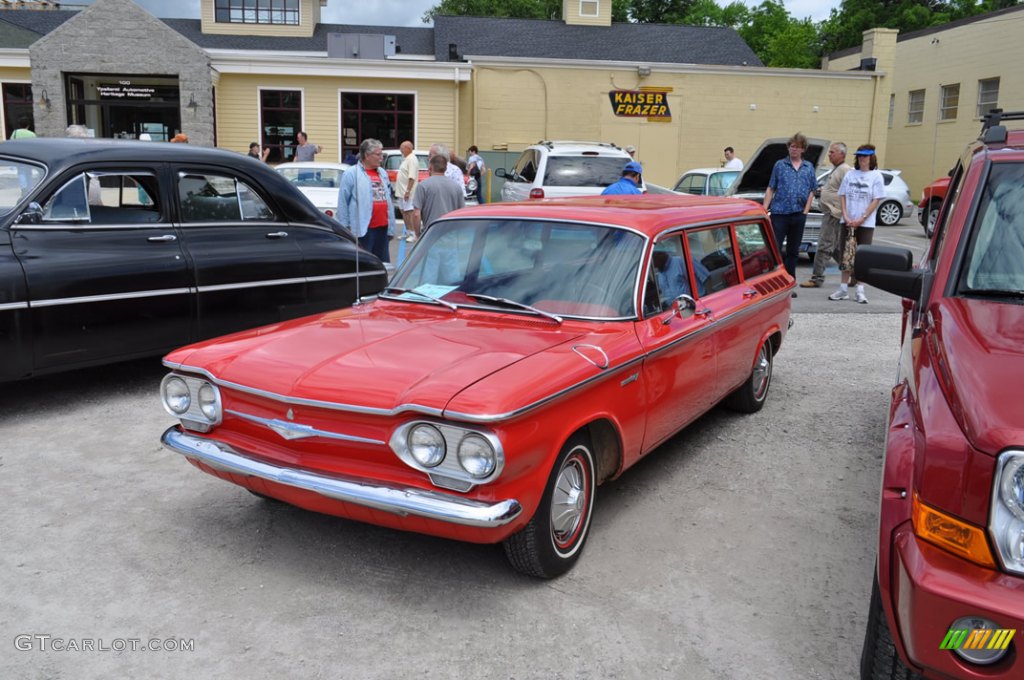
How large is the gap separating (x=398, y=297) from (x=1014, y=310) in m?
2.92

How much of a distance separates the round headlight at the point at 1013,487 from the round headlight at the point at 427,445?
1.81 m

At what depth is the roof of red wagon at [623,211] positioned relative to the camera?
4582 millimetres

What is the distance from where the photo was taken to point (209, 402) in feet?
12.4

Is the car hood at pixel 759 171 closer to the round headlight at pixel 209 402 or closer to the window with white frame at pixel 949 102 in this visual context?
the round headlight at pixel 209 402

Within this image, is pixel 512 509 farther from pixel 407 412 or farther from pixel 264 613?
pixel 264 613

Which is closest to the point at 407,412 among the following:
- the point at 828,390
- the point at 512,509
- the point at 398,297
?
the point at 512,509

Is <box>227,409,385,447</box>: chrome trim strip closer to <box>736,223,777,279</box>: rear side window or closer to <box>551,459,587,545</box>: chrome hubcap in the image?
<box>551,459,587,545</box>: chrome hubcap

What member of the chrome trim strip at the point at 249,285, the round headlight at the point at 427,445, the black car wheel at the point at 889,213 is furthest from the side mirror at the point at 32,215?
the black car wheel at the point at 889,213

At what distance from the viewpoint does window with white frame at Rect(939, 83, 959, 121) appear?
29.4m

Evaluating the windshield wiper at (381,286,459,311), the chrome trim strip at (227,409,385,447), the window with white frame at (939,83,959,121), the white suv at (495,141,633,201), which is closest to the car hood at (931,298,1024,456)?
the chrome trim strip at (227,409,385,447)

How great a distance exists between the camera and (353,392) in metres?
3.34

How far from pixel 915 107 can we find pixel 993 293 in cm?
3219

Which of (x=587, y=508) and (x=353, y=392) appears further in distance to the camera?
(x=587, y=508)

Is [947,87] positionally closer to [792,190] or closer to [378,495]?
[792,190]
